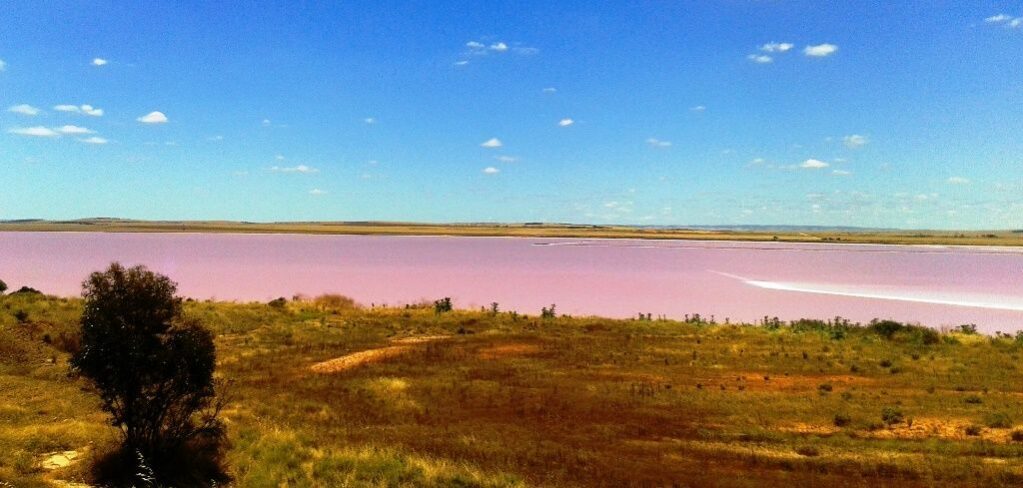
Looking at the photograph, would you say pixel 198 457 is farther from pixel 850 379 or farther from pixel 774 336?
pixel 774 336

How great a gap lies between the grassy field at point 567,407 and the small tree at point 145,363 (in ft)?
2.98

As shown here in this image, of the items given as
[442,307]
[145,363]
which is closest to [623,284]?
[442,307]

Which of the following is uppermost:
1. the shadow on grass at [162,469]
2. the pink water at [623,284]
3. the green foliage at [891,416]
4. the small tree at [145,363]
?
the small tree at [145,363]

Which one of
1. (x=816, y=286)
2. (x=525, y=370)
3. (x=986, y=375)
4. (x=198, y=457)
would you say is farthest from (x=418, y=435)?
(x=816, y=286)

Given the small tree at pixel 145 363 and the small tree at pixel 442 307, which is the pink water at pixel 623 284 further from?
the small tree at pixel 145 363

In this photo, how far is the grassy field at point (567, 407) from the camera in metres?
11.6

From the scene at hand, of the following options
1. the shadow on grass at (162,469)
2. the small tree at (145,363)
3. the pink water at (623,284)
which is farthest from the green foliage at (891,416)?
the pink water at (623,284)

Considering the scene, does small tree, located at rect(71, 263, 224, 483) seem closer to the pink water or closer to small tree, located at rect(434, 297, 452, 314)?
small tree, located at rect(434, 297, 452, 314)

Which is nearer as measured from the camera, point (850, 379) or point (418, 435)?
point (418, 435)

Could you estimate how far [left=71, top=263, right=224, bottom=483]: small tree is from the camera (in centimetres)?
1130

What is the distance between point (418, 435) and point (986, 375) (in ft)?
62.1

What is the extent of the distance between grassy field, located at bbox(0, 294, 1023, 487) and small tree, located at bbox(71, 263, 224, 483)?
91 centimetres

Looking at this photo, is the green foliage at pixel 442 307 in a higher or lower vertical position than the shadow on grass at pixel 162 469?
lower

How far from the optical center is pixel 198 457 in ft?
38.2
